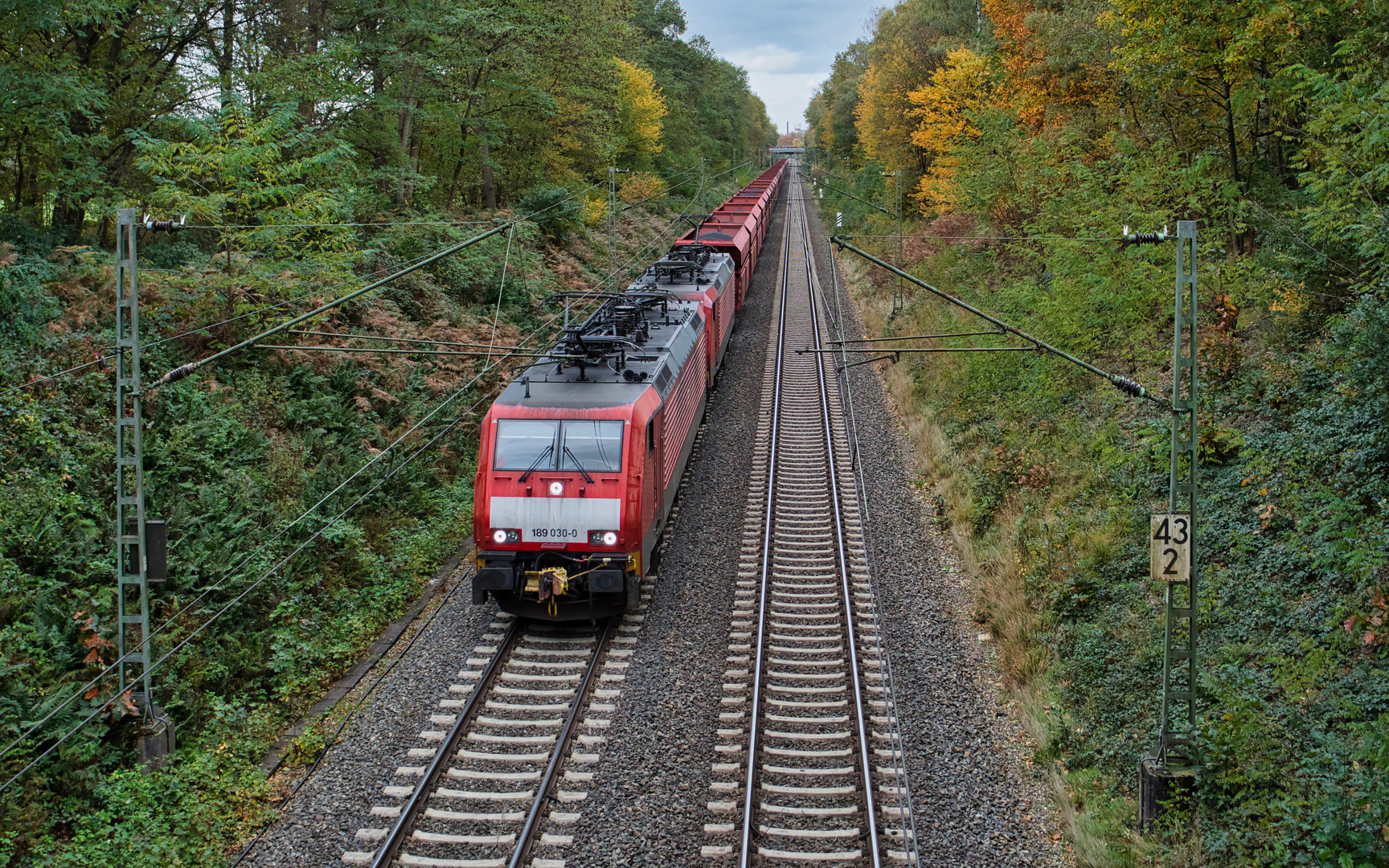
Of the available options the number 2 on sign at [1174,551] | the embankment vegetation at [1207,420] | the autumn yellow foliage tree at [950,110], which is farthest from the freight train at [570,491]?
the autumn yellow foliage tree at [950,110]

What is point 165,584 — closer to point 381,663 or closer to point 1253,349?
point 381,663

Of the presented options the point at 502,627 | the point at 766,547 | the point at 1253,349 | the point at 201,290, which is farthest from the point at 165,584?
the point at 1253,349

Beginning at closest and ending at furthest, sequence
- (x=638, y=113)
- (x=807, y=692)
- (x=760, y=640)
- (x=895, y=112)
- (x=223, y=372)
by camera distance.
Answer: (x=807, y=692)
(x=760, y=640)
(x=223, y=372)
(x=895, y=112)
(x=638, y=113)

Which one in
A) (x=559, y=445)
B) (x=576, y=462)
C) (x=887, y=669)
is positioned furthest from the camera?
(x=559, y=445)

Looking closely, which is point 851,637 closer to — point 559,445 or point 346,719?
point 559,445

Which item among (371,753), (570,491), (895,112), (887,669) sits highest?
(895,112)

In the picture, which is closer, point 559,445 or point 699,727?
point 699,727

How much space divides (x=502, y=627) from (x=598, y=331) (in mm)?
5004

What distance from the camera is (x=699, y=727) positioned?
34.1 ft

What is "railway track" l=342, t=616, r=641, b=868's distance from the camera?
8422 millimetres

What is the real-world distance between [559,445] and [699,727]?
4.15 meters

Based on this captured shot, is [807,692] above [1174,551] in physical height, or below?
below

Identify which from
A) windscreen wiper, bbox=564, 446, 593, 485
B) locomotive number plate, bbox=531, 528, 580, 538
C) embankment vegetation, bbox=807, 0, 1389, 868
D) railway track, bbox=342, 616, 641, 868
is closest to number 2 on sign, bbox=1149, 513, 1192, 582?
embankment vegetation, bbox=807, 0, 1389, 868

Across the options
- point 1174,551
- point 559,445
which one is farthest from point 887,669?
point 559,445
